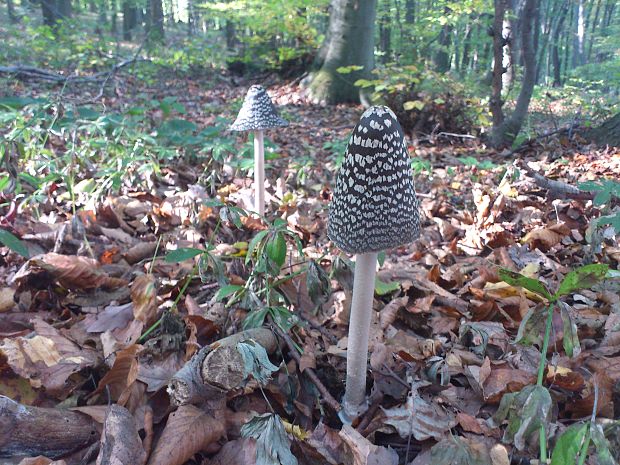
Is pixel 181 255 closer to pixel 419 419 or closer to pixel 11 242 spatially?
pixel 11 242

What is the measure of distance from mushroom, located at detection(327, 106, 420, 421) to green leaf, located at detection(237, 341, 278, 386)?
0.49 m

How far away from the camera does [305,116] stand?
38.0 feet

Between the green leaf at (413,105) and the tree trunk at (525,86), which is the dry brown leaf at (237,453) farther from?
the green leaf at (413,105)

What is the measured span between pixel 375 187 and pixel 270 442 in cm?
109

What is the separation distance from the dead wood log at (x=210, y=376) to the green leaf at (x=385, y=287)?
1326 mm

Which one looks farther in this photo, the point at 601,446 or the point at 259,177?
the point at 259,177

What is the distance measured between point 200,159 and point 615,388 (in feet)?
18.7

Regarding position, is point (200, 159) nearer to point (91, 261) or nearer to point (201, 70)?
point (91, 261)

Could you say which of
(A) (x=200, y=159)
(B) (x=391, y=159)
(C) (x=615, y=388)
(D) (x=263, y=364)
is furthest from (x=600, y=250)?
(A) (x=200, y=159)

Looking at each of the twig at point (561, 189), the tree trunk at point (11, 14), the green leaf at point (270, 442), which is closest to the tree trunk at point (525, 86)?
the twig at point (561, 189)

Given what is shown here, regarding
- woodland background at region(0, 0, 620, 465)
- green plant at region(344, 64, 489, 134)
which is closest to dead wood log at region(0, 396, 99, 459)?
woodland background at region(0, 0, 620, 465)

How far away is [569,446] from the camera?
4.77 ft

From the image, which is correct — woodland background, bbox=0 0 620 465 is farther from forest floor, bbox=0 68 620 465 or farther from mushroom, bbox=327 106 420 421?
mushroom, bbox=327 106 420 421

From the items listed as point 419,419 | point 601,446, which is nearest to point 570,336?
point 601,446
